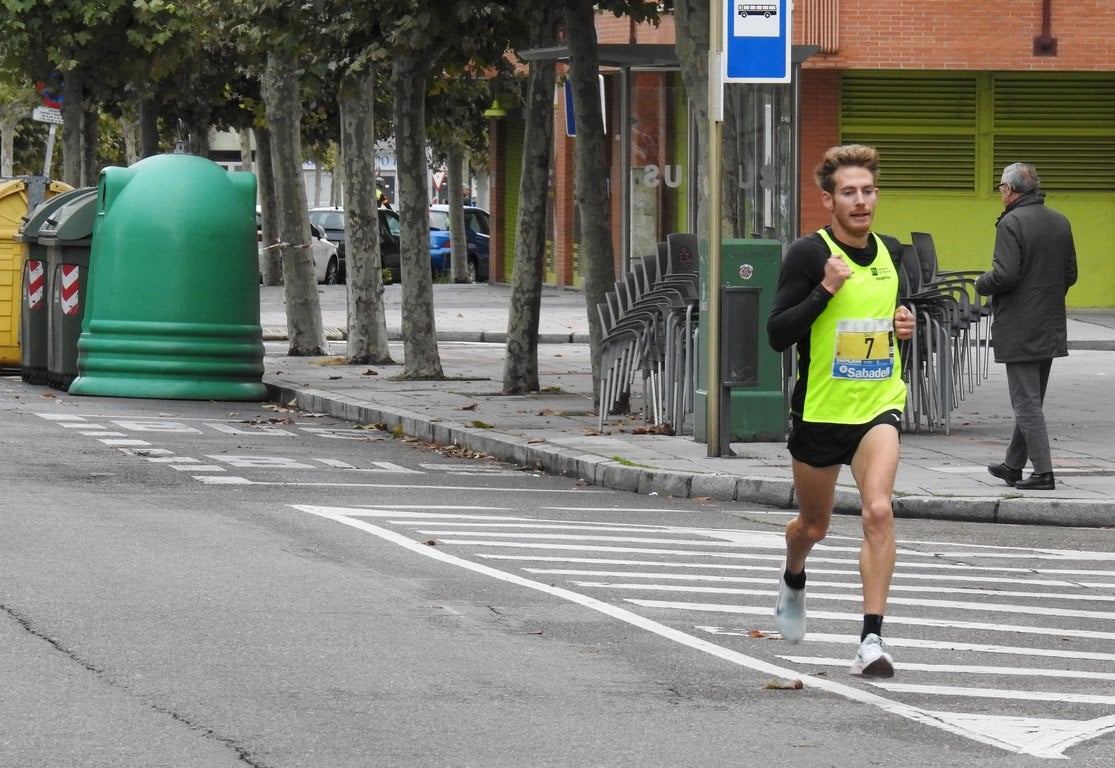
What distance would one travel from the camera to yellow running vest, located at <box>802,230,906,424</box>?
7.39 meters

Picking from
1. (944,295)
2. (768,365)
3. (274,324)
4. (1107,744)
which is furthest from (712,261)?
(274,324)

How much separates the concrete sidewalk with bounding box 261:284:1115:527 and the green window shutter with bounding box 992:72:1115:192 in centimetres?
552

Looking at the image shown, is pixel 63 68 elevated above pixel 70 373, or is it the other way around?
pixel 63 68

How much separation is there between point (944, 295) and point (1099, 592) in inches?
299

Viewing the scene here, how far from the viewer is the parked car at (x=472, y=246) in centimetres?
4844

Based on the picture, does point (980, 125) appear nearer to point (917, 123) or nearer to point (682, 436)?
point (917, 123)

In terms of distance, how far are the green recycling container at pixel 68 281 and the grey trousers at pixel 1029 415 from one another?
34.1 feet

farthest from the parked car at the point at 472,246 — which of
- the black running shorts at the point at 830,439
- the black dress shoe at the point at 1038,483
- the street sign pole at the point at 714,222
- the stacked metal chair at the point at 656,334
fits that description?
the black running shorts at the point at 830,439

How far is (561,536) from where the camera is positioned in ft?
35.0

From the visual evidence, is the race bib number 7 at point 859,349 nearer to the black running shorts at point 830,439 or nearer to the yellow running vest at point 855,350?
the yellow running vest at point 855,350

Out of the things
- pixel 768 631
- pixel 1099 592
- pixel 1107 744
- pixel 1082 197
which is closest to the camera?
pixel 1107 744

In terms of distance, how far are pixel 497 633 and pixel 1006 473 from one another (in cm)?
568

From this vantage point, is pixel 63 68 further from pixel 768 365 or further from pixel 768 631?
pixel 768 631

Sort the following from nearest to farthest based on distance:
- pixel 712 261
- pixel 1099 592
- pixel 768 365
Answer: pixel 1099 592, pixel 712 261, pixel 768 365
